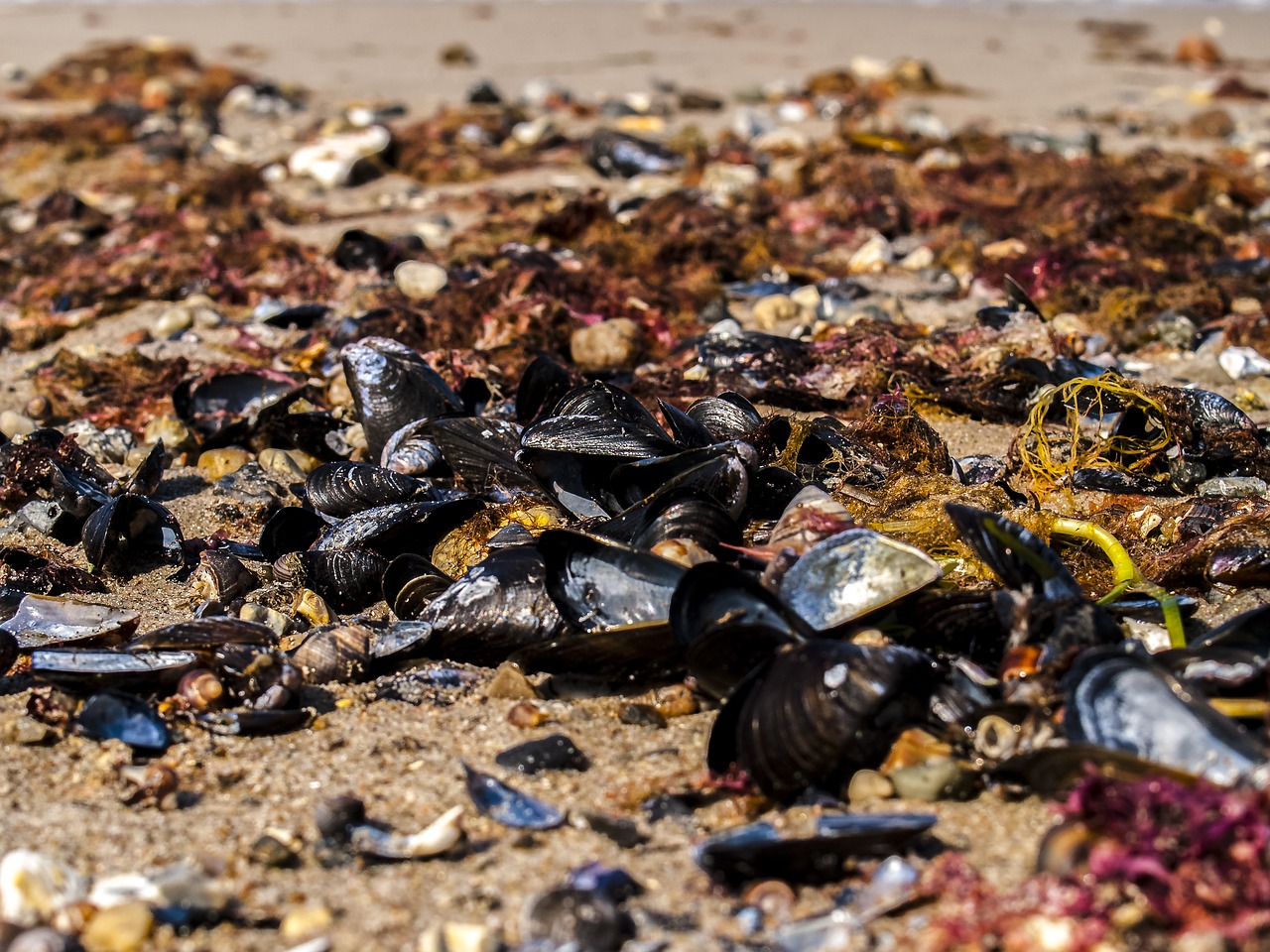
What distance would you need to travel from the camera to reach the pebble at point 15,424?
528 centimetres

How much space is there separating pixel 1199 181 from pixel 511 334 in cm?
519

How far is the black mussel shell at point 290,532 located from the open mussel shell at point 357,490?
2.6 inches

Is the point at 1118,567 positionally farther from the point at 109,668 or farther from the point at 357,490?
the point at 109,668

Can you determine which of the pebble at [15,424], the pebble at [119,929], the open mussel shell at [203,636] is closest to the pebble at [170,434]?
the pebble at [15,424]

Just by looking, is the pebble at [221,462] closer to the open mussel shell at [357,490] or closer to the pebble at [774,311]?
the open mussel shell at [357,490]

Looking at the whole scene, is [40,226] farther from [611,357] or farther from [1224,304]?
[1224,304]

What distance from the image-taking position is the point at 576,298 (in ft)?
20.4

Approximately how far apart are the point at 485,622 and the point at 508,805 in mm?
724

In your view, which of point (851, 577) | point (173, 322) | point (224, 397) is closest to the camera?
point (851, 577)

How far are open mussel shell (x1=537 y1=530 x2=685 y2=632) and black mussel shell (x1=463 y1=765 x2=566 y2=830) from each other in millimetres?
585

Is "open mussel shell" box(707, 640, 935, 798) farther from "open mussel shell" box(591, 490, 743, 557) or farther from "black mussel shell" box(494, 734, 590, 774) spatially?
"open mussel shell" box(591, 490, 743, 557)

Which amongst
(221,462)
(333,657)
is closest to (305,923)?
(333,657)

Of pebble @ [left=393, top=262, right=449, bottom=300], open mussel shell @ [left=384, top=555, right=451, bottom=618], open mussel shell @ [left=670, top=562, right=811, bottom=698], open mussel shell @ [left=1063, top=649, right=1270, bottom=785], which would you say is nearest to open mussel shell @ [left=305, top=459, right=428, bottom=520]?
open mussel shell @ [left=384, top=555, right=451, bottom=618]

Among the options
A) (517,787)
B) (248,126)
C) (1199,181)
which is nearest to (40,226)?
(248,126)
